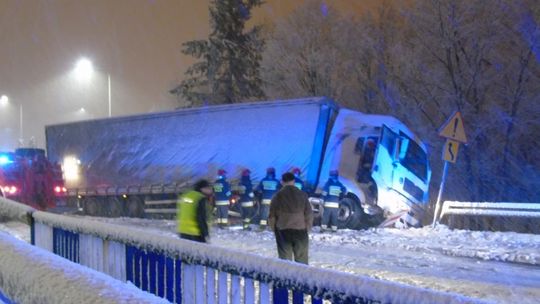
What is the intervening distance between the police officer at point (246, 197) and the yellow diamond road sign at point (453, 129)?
17.6 feet

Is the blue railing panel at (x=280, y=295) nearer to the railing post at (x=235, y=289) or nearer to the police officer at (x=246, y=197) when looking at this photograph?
the railing post at (x=235, y=289)

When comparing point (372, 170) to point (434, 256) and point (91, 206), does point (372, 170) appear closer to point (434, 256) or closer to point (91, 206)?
point (434, 256)

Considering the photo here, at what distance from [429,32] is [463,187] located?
6.69 metres

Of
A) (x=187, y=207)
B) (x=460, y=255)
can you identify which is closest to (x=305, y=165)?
(x=460, y=255)

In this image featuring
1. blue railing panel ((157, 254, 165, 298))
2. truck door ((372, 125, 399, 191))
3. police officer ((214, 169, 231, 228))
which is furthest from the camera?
police officer ((214, 169, 231, 228))

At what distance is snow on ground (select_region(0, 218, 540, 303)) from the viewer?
8.87 metres

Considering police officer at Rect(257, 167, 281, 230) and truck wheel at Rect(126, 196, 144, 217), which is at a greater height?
police officer at Rect(257, 167, 281, 230)

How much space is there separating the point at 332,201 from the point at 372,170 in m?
1.34

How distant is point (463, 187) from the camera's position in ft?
87.7

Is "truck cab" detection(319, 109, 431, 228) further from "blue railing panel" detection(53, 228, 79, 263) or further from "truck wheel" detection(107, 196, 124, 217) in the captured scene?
"blue railing panel" detection(53, 228, 79, 263)

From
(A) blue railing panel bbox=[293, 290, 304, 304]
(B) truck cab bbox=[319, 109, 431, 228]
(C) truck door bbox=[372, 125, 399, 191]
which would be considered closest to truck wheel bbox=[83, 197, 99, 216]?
(B) truck cab bbox=[319, 109, 431, 228]

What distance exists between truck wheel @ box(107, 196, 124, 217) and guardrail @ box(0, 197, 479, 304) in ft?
47.5

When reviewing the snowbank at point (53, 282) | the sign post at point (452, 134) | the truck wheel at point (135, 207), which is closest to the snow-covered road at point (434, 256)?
the sign post at point (452, 134)

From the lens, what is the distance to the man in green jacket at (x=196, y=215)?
7.91m
